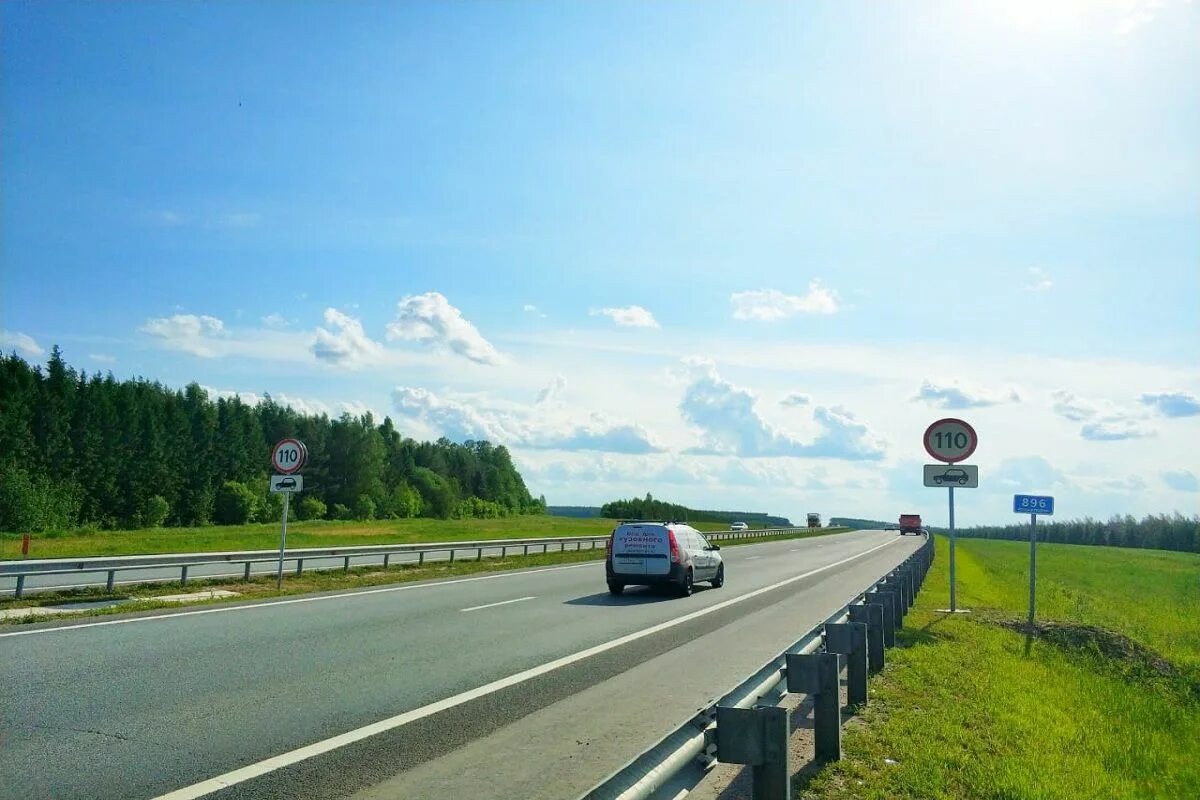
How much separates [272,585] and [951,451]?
1542cm

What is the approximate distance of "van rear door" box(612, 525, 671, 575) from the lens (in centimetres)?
2027

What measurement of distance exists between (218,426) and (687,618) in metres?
86.1

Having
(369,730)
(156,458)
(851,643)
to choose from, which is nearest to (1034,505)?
(851,643)

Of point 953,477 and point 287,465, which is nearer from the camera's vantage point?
point 953,477

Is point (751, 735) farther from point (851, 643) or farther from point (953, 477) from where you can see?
point (953, 477)

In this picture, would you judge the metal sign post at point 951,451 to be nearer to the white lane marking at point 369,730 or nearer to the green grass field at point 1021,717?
the green grass field at point 1021,717

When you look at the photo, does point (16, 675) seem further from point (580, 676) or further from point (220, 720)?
point (580, 676)

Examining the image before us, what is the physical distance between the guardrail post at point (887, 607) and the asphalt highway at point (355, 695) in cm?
162

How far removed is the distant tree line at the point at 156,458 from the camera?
224 feet

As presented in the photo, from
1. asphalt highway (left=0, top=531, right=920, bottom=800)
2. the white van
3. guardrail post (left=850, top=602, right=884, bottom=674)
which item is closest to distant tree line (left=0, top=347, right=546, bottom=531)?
the white van

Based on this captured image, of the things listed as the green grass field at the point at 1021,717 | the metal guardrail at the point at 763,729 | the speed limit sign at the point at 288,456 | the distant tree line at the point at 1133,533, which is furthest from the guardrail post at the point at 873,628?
the distant tree line at the point at 1133,533

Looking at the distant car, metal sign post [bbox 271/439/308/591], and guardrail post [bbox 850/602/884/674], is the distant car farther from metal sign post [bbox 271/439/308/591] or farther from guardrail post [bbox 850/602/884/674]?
metal sign post [bbox 271/439/308/591]

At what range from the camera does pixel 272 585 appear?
21.4 metres

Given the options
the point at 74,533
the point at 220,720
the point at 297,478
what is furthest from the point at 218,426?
the point at 220,720
